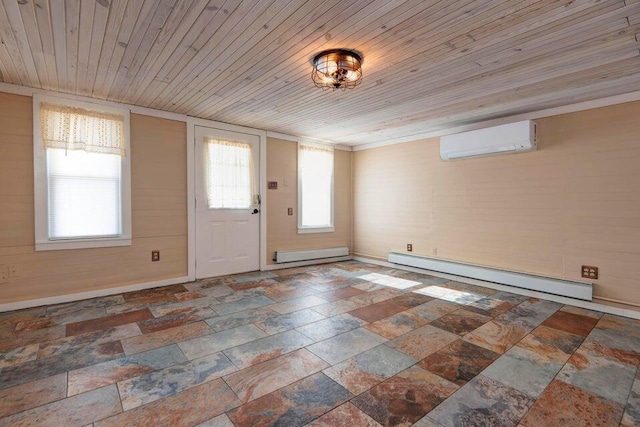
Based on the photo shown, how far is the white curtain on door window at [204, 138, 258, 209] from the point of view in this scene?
4.68m

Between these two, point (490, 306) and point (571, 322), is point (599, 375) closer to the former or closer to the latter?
point (571, 322)

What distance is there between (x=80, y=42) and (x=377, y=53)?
227cm

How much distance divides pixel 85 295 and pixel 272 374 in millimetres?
2904

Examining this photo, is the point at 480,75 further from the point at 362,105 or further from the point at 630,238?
the point at 630,238

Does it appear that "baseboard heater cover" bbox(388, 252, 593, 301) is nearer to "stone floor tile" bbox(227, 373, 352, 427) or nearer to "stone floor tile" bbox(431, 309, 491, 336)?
"stone floor tile" bbox(431, 309, 491, 336)

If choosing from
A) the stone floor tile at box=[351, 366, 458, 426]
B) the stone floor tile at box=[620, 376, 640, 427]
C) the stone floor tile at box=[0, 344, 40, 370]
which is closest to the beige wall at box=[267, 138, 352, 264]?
the stone floor tile at box=[0, 344, 40, 370]

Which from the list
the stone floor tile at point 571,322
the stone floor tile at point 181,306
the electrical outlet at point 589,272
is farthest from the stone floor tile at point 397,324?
the electrical outlet at point 589,272

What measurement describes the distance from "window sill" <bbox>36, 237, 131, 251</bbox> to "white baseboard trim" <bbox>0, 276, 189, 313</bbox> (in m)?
0.54

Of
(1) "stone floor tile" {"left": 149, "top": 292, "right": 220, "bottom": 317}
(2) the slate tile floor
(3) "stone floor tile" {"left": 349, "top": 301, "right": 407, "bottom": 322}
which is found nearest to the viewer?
(2) the slate tile floor

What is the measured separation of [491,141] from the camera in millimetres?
4121

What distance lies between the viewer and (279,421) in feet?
5.47

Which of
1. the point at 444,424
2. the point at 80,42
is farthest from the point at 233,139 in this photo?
the point at 444,424

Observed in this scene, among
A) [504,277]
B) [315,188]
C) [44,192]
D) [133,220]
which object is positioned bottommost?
[504,277]

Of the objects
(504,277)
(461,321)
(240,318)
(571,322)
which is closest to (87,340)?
(240,318)
